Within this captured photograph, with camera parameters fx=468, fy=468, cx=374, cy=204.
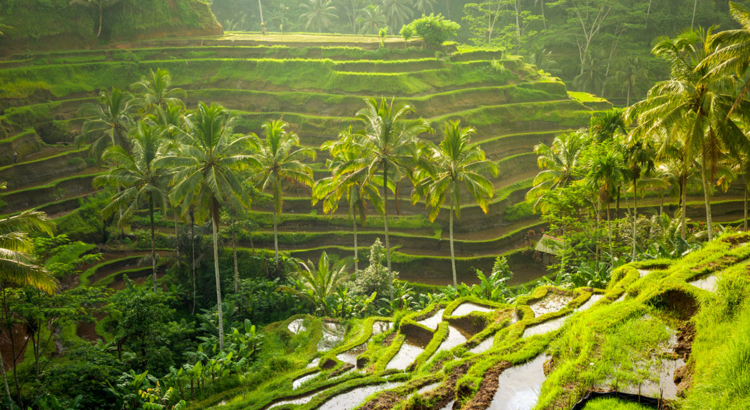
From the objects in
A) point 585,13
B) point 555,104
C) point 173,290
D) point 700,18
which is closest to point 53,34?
point 173,290

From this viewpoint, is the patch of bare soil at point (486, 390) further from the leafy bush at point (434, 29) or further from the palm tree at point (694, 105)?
the leafy bush at point (434, 29)

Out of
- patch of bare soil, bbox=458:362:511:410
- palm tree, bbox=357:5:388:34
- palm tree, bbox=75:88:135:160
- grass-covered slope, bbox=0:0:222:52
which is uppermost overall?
palm tree, bbox=357:5:388:34

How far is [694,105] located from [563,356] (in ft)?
35.0

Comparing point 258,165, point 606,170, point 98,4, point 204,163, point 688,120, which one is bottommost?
point 606,170

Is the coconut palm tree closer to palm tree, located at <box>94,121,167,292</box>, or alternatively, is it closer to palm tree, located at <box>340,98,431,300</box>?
palm tree, located at <box>94,121,167,292</box>

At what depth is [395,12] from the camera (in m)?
Answer: 61.1

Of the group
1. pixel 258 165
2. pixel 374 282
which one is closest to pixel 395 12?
pixel 374 282

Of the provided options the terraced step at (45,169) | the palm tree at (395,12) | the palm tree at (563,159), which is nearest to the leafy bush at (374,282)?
the palm tree at (563,159)

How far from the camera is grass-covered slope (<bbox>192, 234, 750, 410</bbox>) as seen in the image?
6.89 metres

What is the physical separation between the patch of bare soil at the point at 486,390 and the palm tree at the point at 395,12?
58585mm

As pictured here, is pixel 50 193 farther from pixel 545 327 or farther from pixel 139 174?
pixel 545 327

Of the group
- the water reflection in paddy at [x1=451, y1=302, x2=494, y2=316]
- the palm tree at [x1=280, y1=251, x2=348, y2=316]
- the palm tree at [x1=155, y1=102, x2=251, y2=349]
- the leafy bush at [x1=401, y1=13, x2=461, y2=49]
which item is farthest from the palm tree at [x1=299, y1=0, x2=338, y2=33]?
the water reflection in paddy at [x1=451, y1=302, x2=494, y2=316]

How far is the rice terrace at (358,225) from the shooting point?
28.9ft

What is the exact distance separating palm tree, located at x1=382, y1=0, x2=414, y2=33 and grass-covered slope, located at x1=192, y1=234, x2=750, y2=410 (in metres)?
54.6
